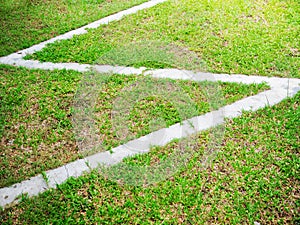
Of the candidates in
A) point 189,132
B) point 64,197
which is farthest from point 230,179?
point 64,197

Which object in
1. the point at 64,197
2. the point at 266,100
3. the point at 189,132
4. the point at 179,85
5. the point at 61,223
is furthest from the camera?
the point at 179,85

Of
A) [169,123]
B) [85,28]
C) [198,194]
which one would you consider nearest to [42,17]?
[85,28]

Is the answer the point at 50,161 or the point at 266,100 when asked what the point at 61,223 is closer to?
the point at 50,161

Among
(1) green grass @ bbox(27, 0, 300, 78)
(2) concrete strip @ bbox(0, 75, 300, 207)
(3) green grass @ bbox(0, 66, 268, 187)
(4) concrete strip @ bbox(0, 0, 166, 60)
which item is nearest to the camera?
(2) concrete strip @ bbox(0, 75, 300, 207)

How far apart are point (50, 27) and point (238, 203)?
5412 mm

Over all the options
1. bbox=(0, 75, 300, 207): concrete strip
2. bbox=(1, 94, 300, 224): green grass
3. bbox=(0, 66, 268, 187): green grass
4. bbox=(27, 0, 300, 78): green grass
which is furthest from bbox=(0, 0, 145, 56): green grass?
bbox=(1, 94, 300, 224): green grass

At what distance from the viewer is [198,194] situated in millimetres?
2957

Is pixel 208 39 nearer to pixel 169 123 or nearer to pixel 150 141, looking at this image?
pixel 169 123

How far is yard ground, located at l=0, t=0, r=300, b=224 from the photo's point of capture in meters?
2.87

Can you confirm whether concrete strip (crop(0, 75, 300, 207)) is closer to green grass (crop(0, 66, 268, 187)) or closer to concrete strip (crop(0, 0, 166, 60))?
green grass (crop(0, 66, 268, 187))

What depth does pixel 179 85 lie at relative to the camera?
438 cm

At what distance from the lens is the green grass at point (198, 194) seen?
2803mm

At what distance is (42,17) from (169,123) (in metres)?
4.78

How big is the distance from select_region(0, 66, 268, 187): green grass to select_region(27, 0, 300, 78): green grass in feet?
1.91
